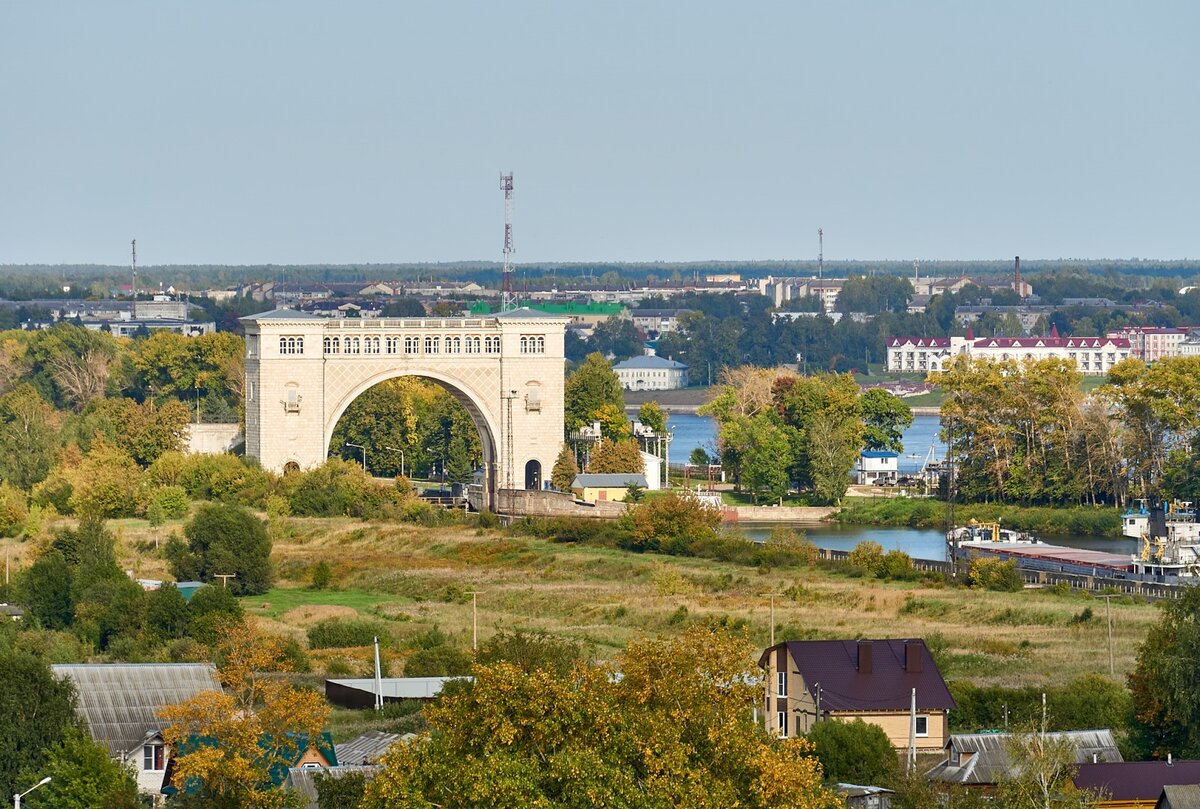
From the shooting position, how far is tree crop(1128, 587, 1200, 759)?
30141mm

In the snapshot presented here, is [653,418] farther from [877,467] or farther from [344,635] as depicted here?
[344,635]

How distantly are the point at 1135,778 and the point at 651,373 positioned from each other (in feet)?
450

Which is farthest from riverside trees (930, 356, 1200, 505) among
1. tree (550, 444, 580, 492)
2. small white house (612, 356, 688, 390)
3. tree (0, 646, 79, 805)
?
small white house (612, 356, 688, 390)

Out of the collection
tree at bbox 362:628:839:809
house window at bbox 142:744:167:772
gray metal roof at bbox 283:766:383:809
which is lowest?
house window at bbox 142:744:167:772

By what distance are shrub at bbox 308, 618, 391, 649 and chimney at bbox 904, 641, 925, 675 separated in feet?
38.3

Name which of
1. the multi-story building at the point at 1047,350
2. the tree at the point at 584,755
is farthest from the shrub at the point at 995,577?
the multi-story building at the point at 1047,350

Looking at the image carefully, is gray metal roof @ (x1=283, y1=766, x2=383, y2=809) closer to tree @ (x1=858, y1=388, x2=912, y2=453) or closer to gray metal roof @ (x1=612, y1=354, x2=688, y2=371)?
tree @ (x1=858, y1=388, x2=912, y2=453)

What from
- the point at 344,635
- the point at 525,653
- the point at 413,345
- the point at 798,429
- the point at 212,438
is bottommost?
the point at 212,438

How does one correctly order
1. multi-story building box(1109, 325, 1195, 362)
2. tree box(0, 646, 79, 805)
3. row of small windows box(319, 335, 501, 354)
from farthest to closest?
multi-story building box(1109, 325, 1195, 362) < row of small windows box(319, 335, 501, 354) < tree box(0, 646, 79, 805)

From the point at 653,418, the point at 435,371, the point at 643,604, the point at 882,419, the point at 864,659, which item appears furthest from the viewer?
the point at 653,418

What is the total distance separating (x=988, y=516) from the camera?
67875mm

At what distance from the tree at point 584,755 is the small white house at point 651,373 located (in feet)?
446

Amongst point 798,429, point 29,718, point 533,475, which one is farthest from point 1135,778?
point 798,429

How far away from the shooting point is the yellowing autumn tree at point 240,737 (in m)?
26.3
